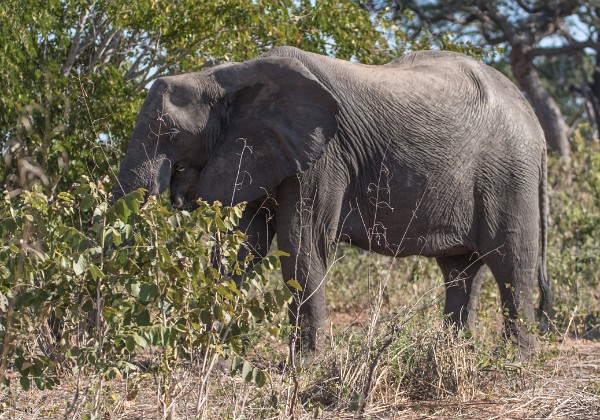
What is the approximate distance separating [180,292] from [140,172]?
1.87 meters

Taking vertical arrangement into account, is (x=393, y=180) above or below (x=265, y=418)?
above

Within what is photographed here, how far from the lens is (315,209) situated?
638 centimetres

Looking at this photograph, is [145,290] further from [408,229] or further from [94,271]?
[408,229]

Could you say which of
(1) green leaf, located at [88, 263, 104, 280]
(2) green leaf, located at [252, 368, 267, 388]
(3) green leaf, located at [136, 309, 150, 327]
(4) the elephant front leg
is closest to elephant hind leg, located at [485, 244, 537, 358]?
(4) the elephant front leg

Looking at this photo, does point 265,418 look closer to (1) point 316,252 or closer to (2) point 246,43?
(1) point 316,252

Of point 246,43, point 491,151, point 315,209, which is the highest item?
point 246,43

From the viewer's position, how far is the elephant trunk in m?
6.12

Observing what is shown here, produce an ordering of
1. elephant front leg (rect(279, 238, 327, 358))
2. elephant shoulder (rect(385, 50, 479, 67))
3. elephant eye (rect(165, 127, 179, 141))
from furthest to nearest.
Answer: elephant shoulder (rect(385, 50, 479, 67)) → elephant front leg (rect(279, 238, 327, 358)) → elephant eye (rect(165, 127, 179, 141))

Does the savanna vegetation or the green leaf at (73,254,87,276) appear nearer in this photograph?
the green leaf at (73,254,87,276)

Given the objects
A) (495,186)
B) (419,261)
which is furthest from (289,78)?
(419,261)

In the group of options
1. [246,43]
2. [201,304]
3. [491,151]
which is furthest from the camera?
[246,43]

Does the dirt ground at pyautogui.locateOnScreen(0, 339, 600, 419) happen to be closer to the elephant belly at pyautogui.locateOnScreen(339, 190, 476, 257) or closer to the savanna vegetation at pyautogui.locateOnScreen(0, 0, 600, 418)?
the savanna vegetation at pyautogui.locateOnScreen(0, 0, 600, 418)

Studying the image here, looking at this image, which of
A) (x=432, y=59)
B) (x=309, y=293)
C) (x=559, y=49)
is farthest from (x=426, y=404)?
(x=559, y=49)

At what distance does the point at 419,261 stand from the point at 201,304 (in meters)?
4.49
